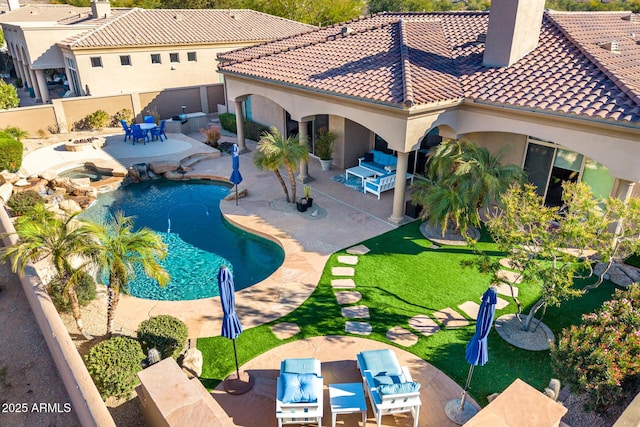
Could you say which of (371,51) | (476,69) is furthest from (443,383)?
(371,51)

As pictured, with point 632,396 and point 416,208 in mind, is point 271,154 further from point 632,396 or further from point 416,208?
point 632,396

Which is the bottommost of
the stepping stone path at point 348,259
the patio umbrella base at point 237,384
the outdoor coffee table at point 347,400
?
the stepping stone path at point 348,259

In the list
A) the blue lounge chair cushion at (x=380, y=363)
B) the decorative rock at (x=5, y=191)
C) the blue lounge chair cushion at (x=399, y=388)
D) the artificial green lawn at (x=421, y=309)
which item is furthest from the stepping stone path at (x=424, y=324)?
the decorative rock at (x=5, y=191)

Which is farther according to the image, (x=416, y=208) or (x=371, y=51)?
(x=371, y=51)

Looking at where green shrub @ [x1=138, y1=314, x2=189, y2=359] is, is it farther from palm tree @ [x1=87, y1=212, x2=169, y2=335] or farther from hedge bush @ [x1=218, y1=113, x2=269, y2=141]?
hedge bush @ [x1=218, y1=113, x2=269, y2=141]

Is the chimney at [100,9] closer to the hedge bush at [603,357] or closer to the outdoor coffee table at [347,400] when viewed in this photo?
the outdoor coffee table at [347,400]

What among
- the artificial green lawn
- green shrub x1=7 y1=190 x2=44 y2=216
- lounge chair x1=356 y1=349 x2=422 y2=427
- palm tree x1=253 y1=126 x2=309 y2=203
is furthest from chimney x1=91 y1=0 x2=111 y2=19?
lounge chair x1=356 y1=349 x2=422 y2=427

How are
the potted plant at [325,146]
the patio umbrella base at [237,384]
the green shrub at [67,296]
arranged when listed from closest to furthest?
the patio umbrella base at [237,384] → the green shrub at [67,296] → the potted plant at [325,146]
